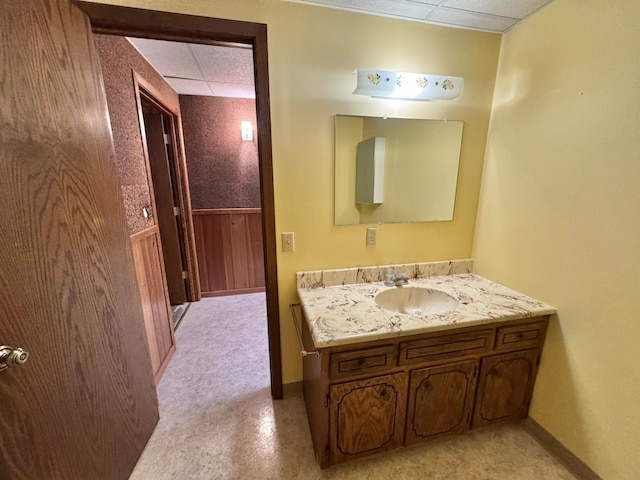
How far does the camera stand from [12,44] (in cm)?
80

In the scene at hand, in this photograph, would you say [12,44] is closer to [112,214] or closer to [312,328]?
[112,214]

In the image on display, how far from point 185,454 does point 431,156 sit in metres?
2.25

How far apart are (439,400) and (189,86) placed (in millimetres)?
3329

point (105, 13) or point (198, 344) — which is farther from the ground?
point (105, 13)

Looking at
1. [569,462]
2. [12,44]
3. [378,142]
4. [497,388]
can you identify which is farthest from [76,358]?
[569,462]

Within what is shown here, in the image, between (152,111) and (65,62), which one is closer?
(65,62)

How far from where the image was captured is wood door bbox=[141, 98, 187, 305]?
262 cm

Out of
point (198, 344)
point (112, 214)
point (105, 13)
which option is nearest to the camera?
point (105, 13)

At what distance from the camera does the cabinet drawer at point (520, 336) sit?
1.34 m

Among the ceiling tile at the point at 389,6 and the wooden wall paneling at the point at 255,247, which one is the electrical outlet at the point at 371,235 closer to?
the ceiling tile at the point at 389,6

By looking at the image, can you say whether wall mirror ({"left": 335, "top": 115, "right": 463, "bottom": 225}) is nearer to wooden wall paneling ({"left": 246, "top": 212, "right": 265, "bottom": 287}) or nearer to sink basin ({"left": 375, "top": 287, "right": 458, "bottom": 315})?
sink basin ({"left": 375, "top": 287, "right": 458, "bottom": 315})

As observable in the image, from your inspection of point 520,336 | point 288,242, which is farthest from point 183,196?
point 520,336

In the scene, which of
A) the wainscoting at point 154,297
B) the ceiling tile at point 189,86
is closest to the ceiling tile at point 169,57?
the ceiling tile at point 189,86

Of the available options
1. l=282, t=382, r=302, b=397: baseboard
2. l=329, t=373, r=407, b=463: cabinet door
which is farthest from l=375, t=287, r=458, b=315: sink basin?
l=282, t=382, r=302, b=397: baseboard
